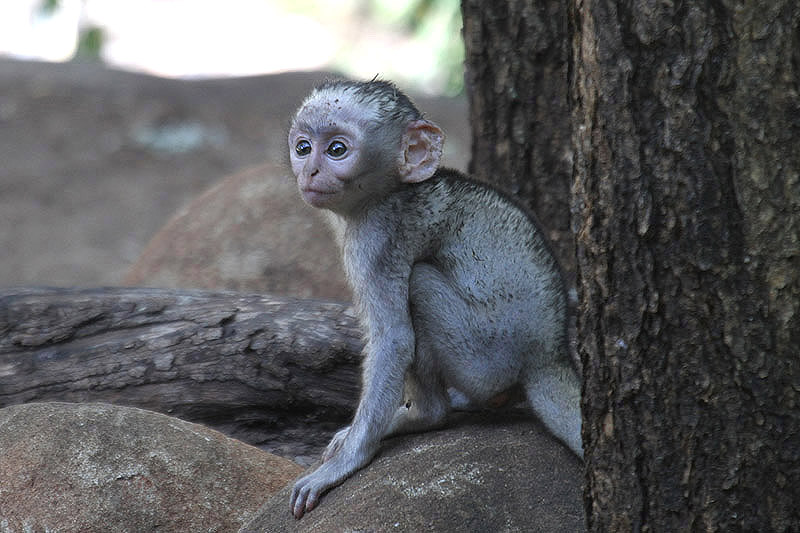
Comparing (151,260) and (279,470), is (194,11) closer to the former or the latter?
(151,260)

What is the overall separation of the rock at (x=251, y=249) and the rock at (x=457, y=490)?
107 inches

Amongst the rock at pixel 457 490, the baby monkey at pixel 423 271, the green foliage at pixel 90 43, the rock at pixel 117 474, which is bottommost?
the rock at pixel 117 474

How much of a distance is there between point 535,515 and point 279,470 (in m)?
1.31

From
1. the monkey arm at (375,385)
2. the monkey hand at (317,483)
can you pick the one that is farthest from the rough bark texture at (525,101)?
the monkey hand at (317,483)

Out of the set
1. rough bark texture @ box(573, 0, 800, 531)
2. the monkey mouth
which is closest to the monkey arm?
the monkey mouth

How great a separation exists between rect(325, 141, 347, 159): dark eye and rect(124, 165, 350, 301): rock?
2.41 metres

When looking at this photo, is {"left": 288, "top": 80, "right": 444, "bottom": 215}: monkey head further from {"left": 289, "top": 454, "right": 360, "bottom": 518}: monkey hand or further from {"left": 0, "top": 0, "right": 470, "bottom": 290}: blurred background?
{"left": 0, "top": 0, "right": 470, "bottom": 290}: blurred background

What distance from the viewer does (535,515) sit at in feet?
11.3

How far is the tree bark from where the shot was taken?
5.00 meters

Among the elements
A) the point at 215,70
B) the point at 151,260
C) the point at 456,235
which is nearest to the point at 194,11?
the point at 215,70

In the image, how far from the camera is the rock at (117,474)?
3863 millimetres

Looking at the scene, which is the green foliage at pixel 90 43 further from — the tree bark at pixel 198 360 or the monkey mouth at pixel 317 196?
the monkey mouth at pixel 317 196

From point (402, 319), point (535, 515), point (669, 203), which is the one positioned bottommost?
point (535, 515)

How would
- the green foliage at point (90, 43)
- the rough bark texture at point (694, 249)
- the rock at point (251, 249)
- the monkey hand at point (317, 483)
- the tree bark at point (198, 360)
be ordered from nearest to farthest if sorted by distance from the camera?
the rough bark texture at point (694, 249), the monkey hand at point (317, 483), the tree bark at point (198, 360), the rock at point (251, 249), the green foliage at point (90, 43)
